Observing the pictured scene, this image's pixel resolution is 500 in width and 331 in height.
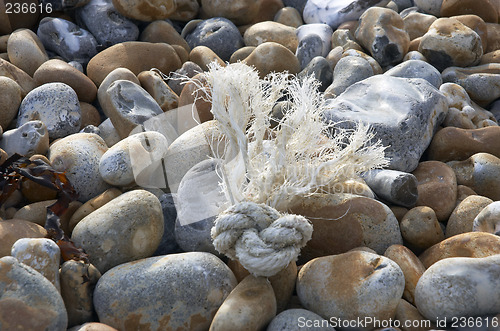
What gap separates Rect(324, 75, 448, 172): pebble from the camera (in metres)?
4.36

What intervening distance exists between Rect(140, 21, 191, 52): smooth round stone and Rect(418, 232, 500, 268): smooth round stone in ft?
12.9

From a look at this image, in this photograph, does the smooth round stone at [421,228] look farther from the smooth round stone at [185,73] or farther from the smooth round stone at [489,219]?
the smooth round stone at [185,73]

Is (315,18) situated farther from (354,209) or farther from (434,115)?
(354,209)

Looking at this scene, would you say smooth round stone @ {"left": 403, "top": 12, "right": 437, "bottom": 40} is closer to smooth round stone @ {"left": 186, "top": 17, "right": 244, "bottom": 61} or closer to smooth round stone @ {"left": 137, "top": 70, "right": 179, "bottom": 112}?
smooth round stone @ {"left": 186, "top": 17, "right": 244, "bottom": 61}

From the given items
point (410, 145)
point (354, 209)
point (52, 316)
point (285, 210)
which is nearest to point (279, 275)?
point (285, 210)

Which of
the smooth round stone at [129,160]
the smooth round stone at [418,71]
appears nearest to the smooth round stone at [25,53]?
the smooth round stone at [129,160]

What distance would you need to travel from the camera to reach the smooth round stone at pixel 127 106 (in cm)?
468

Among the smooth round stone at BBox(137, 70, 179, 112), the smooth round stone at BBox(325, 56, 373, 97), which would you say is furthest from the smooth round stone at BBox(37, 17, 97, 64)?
the smooth round stone at BBox(325, 56, 373, 97)

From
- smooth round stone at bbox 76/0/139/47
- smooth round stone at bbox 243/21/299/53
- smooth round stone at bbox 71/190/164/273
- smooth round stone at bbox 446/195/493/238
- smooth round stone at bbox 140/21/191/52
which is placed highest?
smooth round stone at bbox 76/0/139/47

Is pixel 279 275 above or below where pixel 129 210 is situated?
below

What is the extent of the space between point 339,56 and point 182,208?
2888 millimetres

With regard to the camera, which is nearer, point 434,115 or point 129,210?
point 129,210

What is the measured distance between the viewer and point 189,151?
4176mm

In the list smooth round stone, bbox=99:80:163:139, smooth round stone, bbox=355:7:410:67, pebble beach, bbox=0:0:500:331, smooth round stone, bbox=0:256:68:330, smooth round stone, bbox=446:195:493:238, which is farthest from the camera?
smooth round stone, bbox=355:7:410:67
